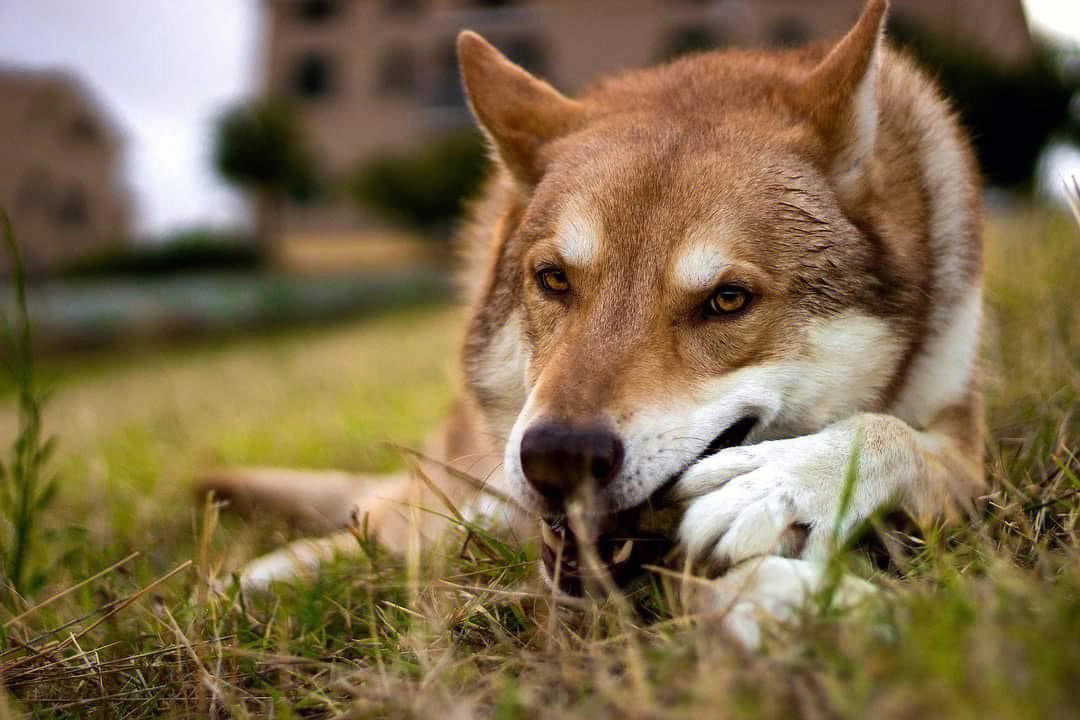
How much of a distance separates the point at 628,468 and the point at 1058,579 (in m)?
0.80

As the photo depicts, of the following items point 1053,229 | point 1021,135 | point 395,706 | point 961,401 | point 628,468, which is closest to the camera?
point 395,706

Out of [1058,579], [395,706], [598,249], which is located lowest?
[395,706]

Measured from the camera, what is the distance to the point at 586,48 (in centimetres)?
2133

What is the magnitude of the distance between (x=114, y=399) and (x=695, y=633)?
338 inches

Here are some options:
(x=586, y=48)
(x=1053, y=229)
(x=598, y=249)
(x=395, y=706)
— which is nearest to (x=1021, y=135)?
(x=586, y=48)

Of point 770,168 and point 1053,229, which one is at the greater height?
point 770,168

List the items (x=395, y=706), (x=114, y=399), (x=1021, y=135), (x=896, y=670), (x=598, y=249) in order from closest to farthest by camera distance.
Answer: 1. (x=896, y=670)
2. (x=395, y=706)
3. (x=598, y=249)
4. (x=114, y=399)
5. (x=1021, y=135)

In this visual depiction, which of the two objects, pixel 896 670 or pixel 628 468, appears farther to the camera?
pixel 628 468

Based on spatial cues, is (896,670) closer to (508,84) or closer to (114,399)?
(508,84)

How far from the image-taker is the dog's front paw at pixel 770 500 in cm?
180

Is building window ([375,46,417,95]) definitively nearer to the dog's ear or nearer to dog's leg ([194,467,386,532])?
dog's leg ([194,467,386,532])

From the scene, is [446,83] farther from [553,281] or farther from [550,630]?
[550,630]

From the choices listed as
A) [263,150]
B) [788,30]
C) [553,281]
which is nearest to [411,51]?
[263,150]

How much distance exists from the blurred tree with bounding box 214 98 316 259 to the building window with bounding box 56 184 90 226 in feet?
14.5
